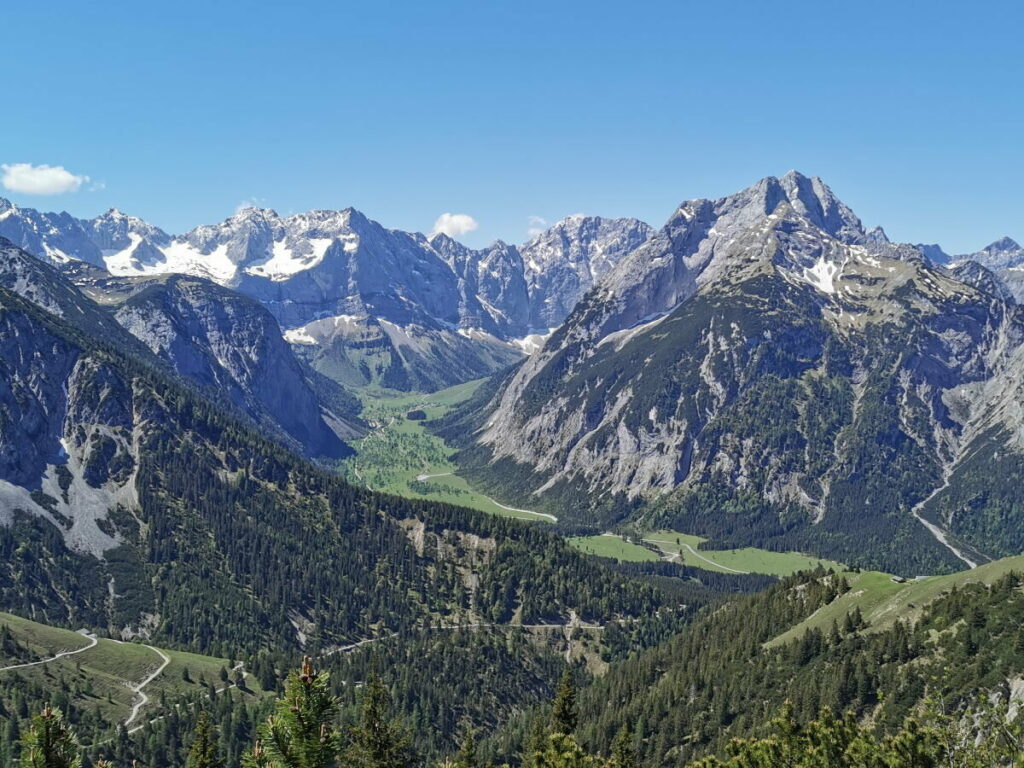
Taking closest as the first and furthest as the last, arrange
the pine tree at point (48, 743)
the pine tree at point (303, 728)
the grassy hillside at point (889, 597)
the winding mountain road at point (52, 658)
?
1. the pine tree at point (48, 743)
2. the pine tree at point (303, 728)
3. the grassy hillside at point (889, 597)
4. the winding mountain road at point (52, 658)

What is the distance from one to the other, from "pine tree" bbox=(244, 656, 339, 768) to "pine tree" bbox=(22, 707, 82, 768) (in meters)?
5.66

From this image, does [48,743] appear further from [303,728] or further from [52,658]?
[52,658]

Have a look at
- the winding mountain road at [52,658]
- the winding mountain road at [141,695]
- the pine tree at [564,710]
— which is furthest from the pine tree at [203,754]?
the winding mountain road at [52,658]

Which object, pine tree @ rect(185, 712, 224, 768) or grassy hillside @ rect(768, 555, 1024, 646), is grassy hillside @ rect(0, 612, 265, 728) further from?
pine tree @ rect(185, 712, 224, 768)

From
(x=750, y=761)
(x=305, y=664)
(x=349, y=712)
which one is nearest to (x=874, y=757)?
(x=750, y=761)

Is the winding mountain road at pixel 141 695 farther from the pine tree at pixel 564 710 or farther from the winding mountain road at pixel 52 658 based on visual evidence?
the pine tree at pixel 564 710

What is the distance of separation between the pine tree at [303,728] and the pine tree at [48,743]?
5663 mm

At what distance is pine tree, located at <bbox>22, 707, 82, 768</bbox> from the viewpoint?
25750 millimetres

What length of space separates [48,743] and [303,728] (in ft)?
25.3

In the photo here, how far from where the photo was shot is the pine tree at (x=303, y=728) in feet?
90.4

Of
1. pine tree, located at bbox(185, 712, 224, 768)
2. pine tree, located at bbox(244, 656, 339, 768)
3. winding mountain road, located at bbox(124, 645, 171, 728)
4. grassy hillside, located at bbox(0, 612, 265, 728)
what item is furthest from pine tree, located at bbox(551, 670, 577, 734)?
grassy hillside, located at bbox(0, 612, 265, 728)

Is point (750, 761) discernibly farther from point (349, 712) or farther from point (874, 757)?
point (349, 712)

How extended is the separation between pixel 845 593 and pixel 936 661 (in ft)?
183

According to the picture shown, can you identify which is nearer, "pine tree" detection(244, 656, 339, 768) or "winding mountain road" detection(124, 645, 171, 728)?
"pine tree" detection(244, 656, 339, 768)
